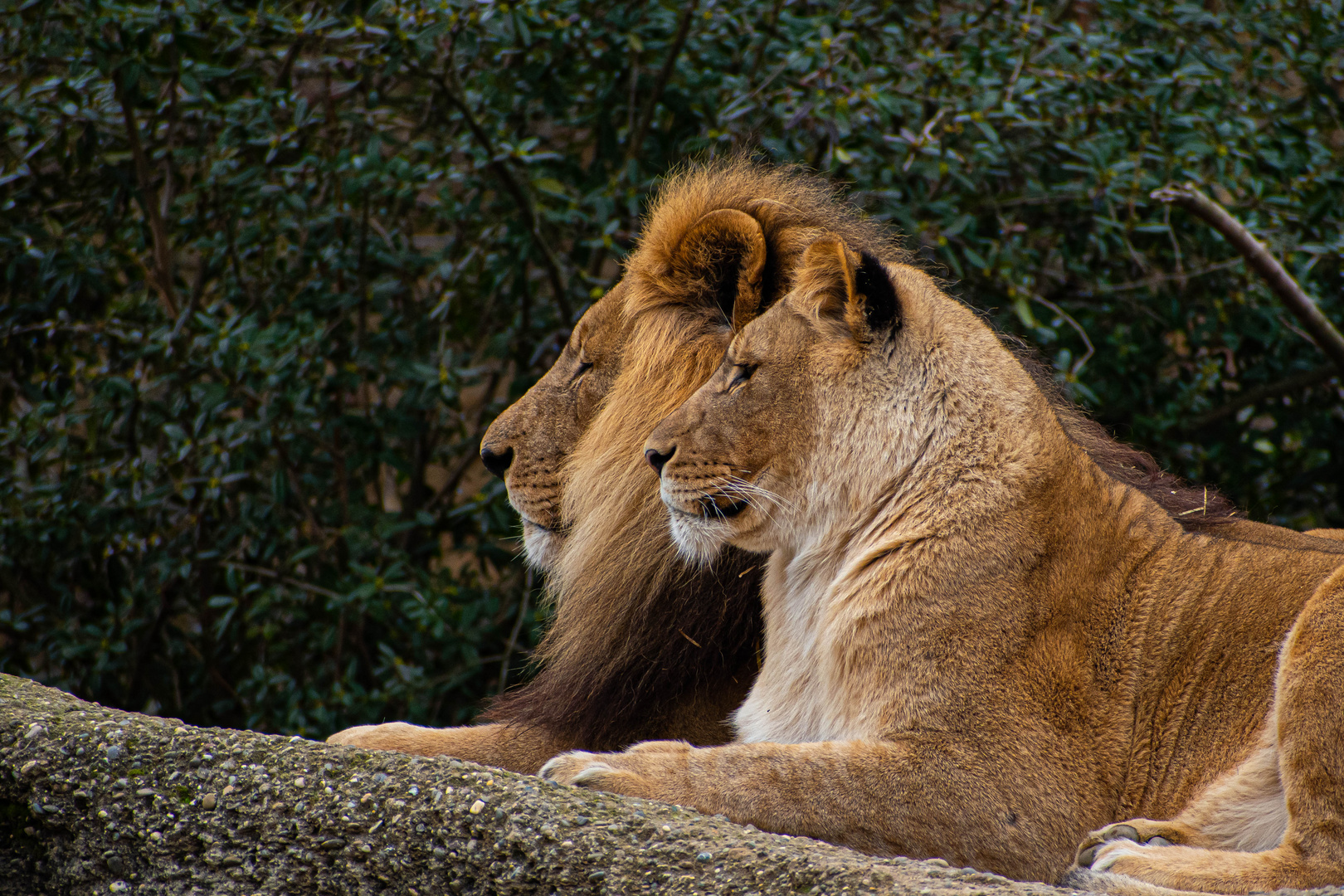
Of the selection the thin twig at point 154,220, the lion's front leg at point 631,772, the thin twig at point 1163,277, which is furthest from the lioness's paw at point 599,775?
the thin twig at point 154,220

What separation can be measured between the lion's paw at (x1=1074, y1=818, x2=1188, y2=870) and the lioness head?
2.41 ft

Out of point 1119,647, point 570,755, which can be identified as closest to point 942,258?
point 1119,647

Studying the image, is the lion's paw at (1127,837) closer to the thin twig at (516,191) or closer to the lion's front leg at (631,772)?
the lion's front leg at (631,772)

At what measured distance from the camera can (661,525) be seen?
2.92 m

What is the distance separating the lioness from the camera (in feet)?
7.11

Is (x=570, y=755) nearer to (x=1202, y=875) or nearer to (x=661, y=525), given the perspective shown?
(x=661, y=525)

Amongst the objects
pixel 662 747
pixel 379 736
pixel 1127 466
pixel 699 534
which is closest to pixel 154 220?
pixel 379 736

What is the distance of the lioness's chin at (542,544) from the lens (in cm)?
304

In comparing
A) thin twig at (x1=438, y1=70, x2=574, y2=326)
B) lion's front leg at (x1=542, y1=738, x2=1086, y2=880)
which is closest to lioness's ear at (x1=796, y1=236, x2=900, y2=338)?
lion's front leg at (x1=542, y1=738, x2=1086, y2=880)

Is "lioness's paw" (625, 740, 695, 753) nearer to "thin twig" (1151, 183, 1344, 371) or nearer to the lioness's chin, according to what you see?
the lioness's chin

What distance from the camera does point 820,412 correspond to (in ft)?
8.46

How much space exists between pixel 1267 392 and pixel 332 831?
4.52 m

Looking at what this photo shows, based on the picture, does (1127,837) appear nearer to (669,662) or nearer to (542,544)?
(669,662)

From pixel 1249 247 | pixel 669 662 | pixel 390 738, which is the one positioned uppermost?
pixel 1249 247
